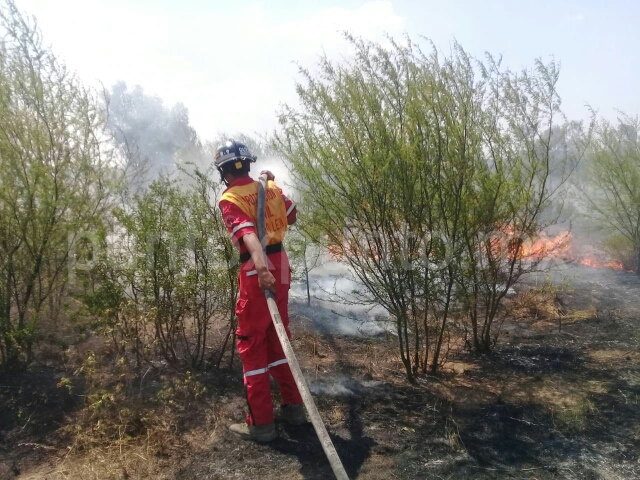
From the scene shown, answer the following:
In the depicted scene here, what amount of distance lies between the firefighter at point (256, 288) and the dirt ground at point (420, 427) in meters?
0.20

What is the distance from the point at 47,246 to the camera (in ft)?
13.8

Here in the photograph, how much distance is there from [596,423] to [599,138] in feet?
32.7

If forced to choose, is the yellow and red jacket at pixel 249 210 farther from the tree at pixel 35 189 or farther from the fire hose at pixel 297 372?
the tree at pixel 35 189

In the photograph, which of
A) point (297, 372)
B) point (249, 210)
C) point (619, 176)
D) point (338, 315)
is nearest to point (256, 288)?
point (249, 210)

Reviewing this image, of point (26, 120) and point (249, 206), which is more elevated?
point (26, 120)

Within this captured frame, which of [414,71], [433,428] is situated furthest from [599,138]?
[433,428]

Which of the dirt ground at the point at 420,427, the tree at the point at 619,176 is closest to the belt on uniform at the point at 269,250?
the dirt ground at the point at 420,427

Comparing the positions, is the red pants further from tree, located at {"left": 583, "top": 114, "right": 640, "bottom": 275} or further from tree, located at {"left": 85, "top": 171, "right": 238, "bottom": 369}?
tree, located at {"left": 583, "top": 114, "right": 640, "bottom": 275}

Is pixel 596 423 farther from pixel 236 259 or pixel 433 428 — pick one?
pixel 236 259

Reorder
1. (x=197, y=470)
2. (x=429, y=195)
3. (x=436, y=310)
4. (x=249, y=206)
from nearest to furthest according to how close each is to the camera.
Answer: (x=197, y=470) → (x=249, y=206) → (x=429, y=195) → (x=436, y=310)

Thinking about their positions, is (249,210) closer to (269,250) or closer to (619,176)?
(269,250)

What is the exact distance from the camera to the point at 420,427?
3.46 meters

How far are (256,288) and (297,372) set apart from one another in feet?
2.63

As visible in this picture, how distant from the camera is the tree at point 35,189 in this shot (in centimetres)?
400
